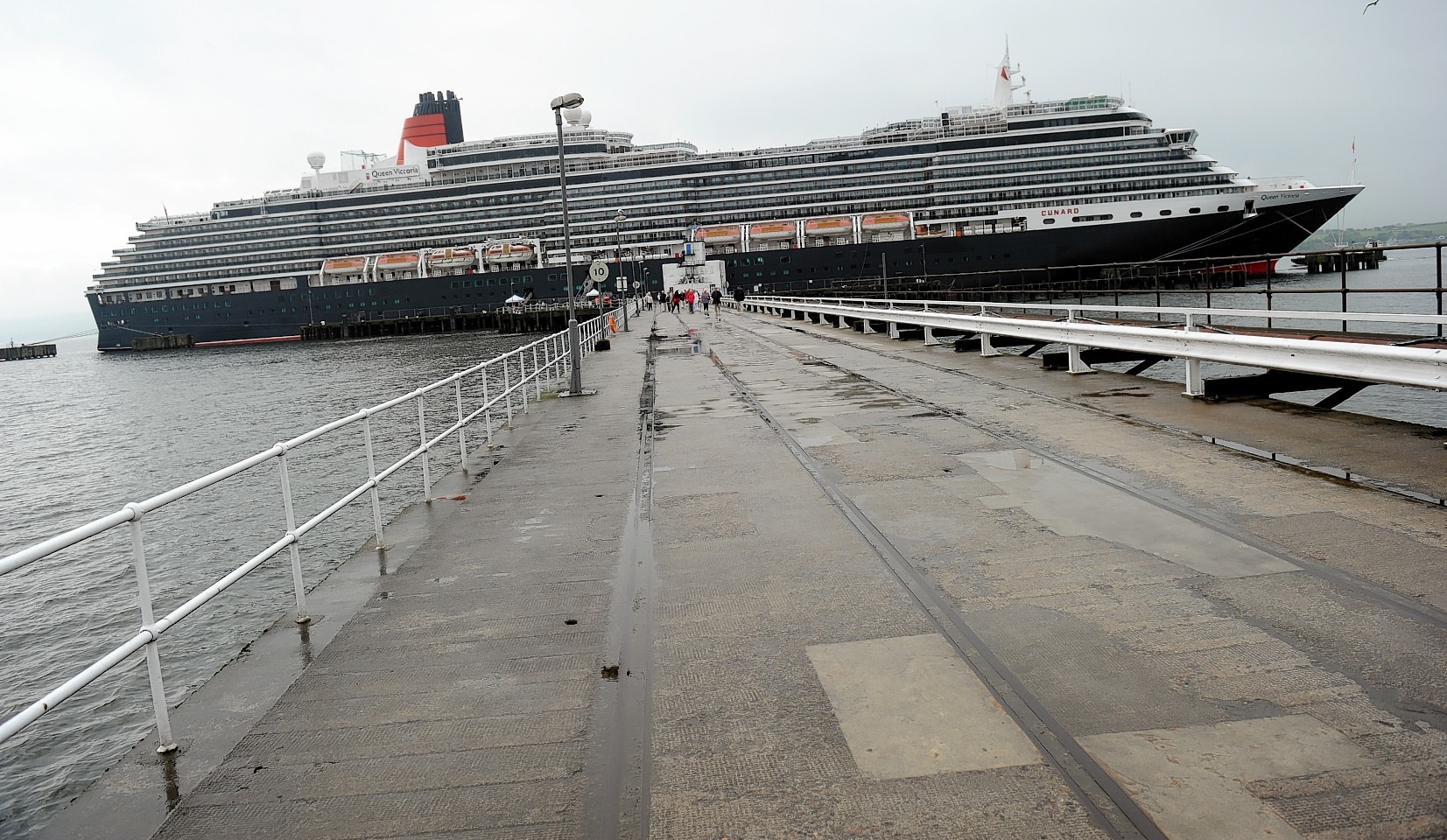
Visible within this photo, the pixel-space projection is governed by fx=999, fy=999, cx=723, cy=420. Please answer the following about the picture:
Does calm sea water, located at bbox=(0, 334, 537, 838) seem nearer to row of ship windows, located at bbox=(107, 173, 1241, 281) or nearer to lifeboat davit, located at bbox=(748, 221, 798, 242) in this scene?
lifeboat davit, located at bbox=(748, 221, 798, 242)

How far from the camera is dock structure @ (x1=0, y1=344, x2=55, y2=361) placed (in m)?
137

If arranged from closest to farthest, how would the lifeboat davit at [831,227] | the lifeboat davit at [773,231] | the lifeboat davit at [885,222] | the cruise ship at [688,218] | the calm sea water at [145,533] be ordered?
the calm sea water at [145,533] < the cruise ship at [688,218] < the lifeboat davit at [885,222] < the lifeboat davit at [831,227] < the lifeboat davit at [773,231]

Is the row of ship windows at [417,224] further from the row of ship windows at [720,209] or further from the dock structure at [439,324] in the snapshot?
the dock structure at [439,324]

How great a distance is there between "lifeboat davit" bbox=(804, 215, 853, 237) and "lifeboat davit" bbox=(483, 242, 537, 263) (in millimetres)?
27522

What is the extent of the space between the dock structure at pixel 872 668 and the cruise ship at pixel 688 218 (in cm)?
7806

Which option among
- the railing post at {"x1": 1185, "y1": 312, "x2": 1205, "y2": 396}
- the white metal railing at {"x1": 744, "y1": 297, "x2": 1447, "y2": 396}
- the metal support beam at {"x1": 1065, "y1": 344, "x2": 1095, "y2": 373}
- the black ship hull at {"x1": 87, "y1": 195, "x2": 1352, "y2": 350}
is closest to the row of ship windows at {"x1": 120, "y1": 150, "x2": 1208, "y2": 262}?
the black ship hull at {"x1": 87, "y1": 195, "x2": 1352, "y2": 350}

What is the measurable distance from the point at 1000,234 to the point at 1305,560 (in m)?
82.3

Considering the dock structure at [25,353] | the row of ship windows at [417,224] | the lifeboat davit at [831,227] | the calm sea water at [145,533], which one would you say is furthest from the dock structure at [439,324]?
the dock structure at [25,353]

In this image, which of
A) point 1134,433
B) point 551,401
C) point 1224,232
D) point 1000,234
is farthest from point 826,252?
point 1134,433

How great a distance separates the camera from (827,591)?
223 inches

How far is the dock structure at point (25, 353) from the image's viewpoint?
137 meters

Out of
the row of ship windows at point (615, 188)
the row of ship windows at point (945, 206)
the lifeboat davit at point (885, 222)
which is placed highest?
the row of ship windows at point (615, 188)

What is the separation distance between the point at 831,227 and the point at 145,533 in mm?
79025

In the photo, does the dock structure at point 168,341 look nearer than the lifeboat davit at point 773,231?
No
